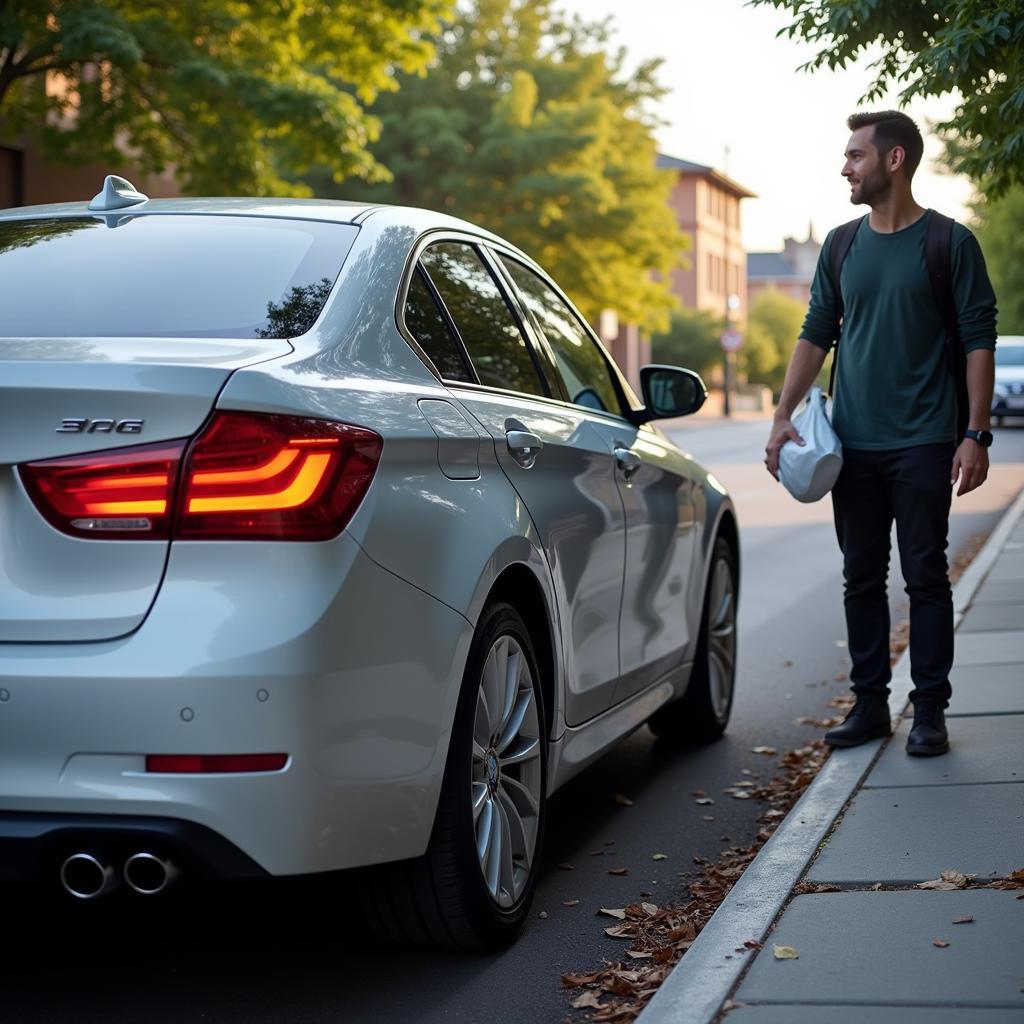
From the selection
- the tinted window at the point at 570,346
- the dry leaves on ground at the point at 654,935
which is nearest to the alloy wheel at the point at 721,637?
the dry leaves on ground at the point at 654,935

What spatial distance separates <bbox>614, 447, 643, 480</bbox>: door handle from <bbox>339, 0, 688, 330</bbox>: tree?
30486mm

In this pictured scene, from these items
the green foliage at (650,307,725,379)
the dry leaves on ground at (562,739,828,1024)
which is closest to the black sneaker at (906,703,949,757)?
the dry leaves on ground at (562,739,828,1024)

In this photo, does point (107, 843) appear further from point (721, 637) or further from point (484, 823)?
point (721, 637)

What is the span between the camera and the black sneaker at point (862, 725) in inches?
238

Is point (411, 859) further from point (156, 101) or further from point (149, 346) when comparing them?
point (156, 101)

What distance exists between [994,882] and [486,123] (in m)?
35.5

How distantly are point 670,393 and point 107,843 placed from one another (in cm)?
315

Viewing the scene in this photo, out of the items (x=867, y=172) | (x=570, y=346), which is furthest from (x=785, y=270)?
(x=570, y=346)

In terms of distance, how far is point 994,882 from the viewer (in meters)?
4.23

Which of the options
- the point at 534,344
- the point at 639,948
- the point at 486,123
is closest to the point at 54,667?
the point at 639,948

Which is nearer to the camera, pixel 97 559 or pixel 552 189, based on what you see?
pixel 97 559

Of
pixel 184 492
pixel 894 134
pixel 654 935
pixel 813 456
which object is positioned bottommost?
pixel 654 935

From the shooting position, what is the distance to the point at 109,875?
332 centimetres

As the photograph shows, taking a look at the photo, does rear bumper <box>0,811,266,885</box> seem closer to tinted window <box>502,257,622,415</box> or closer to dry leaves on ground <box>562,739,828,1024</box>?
dry leaves on ground <box>562,739,828,1024</box>
